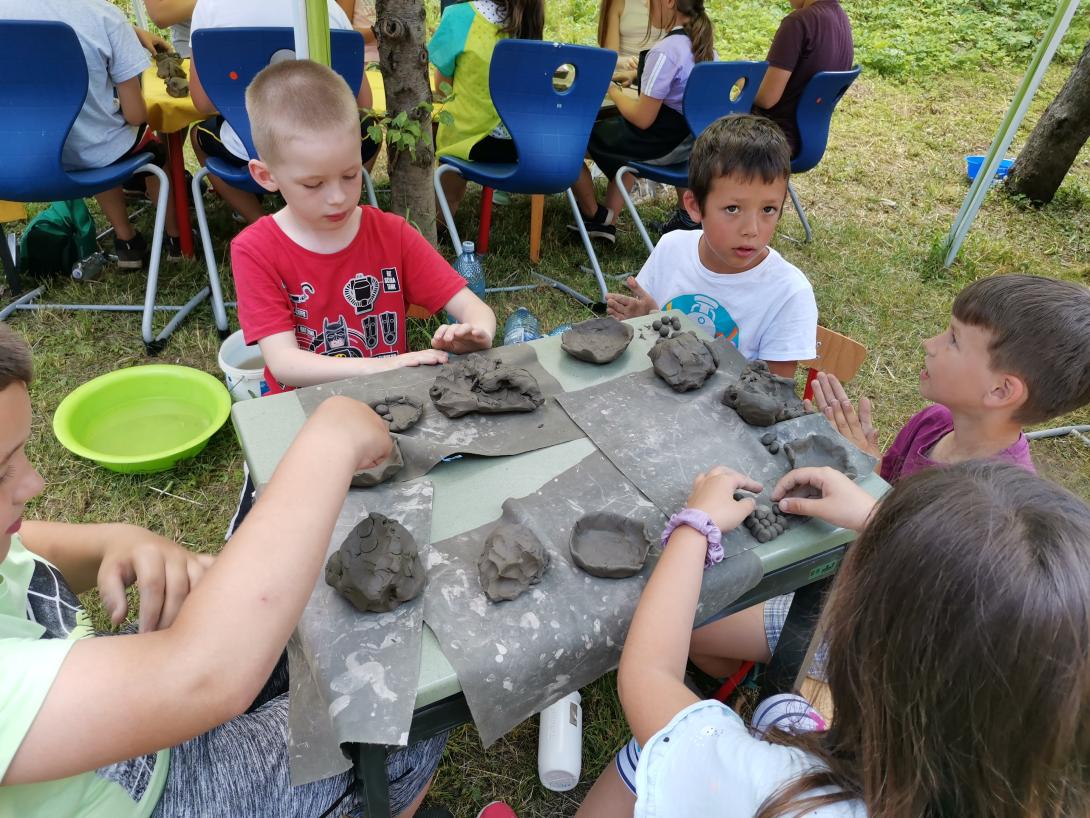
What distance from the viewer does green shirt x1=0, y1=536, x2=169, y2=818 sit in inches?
29.7

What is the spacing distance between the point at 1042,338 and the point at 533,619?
58.6 inches

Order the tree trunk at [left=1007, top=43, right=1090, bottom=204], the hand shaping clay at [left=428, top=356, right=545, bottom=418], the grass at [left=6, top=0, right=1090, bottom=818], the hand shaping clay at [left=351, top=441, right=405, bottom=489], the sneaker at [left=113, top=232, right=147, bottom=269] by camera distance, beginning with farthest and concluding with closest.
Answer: the tree trunk at [left=1007, top=43, right=1090, bottom=204] < the sneaker at [left=113, top=232, right=147, bottom=269] < the grass at [left=6, top=0, right=1090, bottom=818] < the hand shaping clay at [left=428, top=356, right=545, bottom=418] < the hand shaping clay at [left=351, top=441, right=405, bottom=489]

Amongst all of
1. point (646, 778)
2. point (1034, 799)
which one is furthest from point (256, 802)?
point (1034, 799)

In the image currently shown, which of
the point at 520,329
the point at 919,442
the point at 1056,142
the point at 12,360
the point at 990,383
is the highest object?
the point at 12,360

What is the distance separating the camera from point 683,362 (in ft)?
5.68

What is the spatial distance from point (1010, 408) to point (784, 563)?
908mm

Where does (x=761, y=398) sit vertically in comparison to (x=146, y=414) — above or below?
above

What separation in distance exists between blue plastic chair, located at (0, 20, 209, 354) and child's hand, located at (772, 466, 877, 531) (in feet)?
10.2

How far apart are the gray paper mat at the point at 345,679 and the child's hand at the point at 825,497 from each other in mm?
757

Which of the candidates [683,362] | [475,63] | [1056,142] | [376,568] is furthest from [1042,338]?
[1056,142]

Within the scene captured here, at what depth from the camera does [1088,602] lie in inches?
32.2

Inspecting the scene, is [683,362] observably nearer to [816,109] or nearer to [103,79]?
[103,79]

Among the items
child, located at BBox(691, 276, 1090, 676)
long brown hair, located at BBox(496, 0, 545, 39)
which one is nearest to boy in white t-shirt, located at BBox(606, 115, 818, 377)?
child, located at BBox(691, 276, 1090, 676)

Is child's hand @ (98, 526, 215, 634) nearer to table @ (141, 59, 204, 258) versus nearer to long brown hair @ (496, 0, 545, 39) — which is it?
table @ (141, 59, 204, 258)
